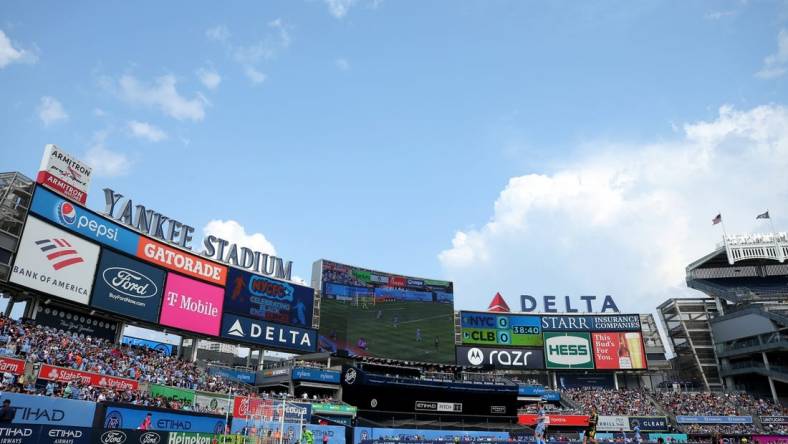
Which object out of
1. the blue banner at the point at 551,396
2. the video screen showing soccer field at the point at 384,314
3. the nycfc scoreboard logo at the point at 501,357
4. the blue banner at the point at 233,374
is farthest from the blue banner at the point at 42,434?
the blue banner at the point at 551,396

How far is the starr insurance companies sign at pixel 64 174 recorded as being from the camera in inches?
1642

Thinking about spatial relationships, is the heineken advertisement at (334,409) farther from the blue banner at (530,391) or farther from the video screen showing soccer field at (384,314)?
the blue banner at (530,391)

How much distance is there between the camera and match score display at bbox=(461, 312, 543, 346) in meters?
77.1

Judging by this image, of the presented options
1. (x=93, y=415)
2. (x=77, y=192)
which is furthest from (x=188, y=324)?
(x=93, y=415)

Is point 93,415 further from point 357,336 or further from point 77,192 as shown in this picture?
point 357,336

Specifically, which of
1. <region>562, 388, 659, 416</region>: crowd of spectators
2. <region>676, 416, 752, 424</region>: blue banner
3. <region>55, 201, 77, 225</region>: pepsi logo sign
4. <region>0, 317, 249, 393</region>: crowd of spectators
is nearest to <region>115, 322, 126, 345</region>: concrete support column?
<region>0, 317, 249, 393</region>: crowd of spectators

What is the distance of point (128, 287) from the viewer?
47.6 m

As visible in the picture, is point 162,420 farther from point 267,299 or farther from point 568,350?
point 568,350

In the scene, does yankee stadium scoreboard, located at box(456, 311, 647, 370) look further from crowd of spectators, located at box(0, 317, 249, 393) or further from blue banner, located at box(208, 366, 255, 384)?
crowd of spectators, located at box(0, 317, 249, 393)

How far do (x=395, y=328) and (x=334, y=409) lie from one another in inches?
654

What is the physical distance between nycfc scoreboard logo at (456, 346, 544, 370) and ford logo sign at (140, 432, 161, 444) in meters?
51.7

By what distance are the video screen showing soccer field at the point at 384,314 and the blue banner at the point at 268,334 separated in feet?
6.42

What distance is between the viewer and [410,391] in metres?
57.7

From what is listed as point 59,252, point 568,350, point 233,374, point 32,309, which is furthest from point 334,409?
point 568,350
